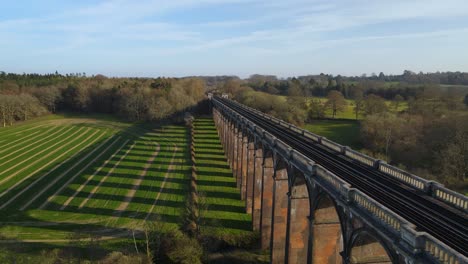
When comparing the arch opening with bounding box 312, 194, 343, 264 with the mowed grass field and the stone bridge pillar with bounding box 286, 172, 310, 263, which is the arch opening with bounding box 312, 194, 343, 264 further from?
the mowed grass field

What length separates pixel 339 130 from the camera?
90312mm

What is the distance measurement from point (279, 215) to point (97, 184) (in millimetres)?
32397

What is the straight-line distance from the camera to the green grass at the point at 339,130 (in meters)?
78.5

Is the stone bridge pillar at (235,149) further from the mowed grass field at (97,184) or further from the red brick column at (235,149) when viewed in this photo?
the mowed grass field at (97,184)

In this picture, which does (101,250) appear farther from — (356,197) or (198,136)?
(198,136)

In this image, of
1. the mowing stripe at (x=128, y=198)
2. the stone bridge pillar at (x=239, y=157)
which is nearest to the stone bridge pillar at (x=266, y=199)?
the stone bridge pillar at (x=239, y=157)

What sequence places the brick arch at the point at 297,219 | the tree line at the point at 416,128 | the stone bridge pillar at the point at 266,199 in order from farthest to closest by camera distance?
the tree line at the point at 416,128 → the stone bridge pillar at the point at 266,199 → the brick arch at the point at 297,219

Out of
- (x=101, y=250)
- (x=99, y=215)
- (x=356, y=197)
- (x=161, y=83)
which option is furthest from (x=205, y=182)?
(x=161, y=83)

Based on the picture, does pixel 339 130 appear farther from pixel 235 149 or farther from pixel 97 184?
pixel 97 184

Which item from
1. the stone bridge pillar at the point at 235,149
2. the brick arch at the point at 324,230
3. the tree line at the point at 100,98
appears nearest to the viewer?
the brick arch at the point at 324,230

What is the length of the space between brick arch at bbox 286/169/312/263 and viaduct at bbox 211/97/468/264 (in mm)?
72

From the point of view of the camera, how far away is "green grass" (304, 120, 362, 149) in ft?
257

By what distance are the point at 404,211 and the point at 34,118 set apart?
120m

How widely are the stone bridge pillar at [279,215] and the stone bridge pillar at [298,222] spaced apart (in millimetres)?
3545
